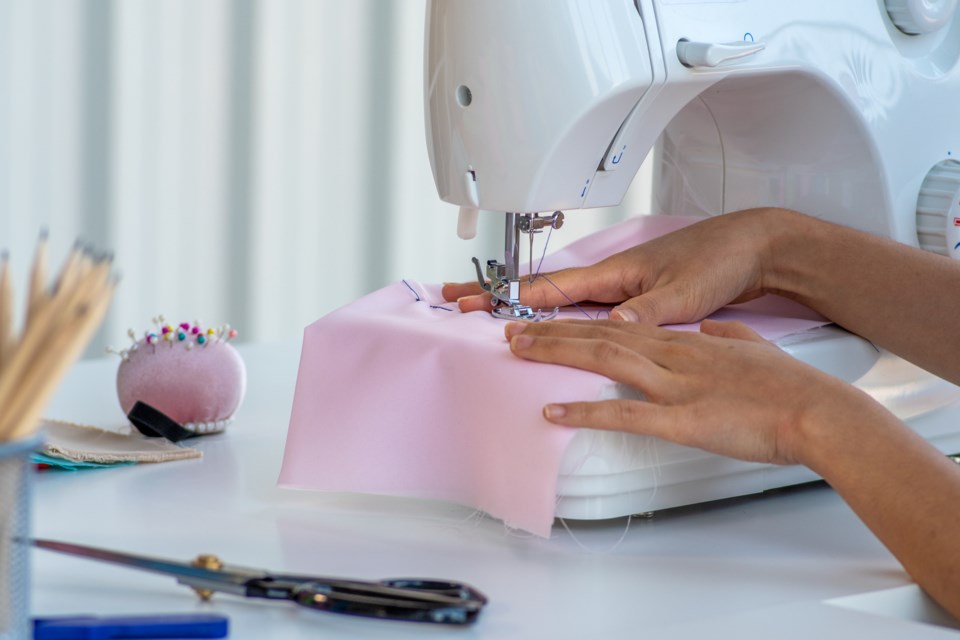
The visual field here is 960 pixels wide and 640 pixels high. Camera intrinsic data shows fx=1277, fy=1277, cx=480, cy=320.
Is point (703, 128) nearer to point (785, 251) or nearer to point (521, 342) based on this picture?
point (785, 251)

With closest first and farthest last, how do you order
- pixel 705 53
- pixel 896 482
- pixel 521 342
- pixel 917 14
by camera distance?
pixel 896 482, pixel 521 342, pixel 705 53, pixel 917 14

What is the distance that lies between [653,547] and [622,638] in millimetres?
227

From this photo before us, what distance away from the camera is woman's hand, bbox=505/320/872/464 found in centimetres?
107

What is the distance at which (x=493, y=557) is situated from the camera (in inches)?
40.9

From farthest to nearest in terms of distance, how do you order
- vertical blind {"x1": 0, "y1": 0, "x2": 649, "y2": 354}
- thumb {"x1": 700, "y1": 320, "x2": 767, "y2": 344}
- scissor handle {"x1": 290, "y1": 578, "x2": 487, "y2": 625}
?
vertical blind {"x1": 0, "y1": 0, "x2": 649, "y2": 354}
thumb {"x1": 700, "y1": 320, "x2": 767, "y2": 344}
scissor handle {"x1": 290, "y1": 578, "x2": 487, "y2": 625}

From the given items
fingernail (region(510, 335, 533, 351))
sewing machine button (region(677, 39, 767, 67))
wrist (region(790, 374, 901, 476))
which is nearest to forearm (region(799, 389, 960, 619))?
wrist (region(790, 374, 901, 476))

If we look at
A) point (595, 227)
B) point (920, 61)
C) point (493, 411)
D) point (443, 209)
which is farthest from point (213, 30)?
point (493, 411)

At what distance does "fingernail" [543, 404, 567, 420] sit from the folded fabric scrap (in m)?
0.45

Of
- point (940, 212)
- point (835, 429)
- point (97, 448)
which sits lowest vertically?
point (97, 448)

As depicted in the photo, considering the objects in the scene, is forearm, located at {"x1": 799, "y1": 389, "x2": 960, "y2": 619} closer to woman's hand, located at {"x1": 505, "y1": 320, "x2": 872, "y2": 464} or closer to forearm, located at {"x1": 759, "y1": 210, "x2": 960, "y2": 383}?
woman's hand, located at {"x1": 505, "y1": 320, "x2": 872, "y2": 464}

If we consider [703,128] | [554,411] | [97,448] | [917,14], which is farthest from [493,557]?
[917,14]

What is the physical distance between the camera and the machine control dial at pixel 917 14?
145 centimetres

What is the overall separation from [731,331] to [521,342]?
21 centimetres

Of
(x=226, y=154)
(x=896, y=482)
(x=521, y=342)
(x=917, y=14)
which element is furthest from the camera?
(x=226, y=154)
